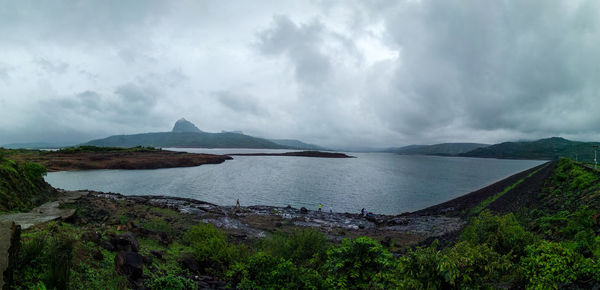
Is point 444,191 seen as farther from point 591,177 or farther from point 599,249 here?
point 599,249

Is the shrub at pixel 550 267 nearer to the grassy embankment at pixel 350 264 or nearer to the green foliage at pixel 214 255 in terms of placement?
the grassy embankment at pixel 350 264

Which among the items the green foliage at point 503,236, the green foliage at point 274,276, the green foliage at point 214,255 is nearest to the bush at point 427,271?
the green foliage at point 274,276

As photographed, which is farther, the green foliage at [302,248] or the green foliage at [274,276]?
the green foliage at [302,248]

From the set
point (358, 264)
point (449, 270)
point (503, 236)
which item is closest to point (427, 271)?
point (449, 270)

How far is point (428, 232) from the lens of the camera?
24.4m

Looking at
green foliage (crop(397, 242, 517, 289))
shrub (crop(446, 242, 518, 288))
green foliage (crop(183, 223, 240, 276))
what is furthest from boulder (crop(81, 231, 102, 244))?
shrub (crop(446, 242, 518, 288))

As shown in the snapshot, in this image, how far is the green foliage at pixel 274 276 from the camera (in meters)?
6.68

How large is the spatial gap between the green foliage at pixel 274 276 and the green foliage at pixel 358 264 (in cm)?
56

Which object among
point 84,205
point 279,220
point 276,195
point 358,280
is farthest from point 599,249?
point 276,195

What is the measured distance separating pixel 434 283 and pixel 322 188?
45247 millimetres

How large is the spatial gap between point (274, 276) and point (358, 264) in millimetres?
2452

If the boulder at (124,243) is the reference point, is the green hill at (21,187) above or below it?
above

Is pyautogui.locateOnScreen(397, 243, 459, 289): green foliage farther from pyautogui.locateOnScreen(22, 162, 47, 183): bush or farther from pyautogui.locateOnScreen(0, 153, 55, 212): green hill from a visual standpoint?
pyautogui.locateOnScreen(22, 162, 47, 183): bush

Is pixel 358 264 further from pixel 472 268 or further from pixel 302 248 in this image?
pixel 302 248
